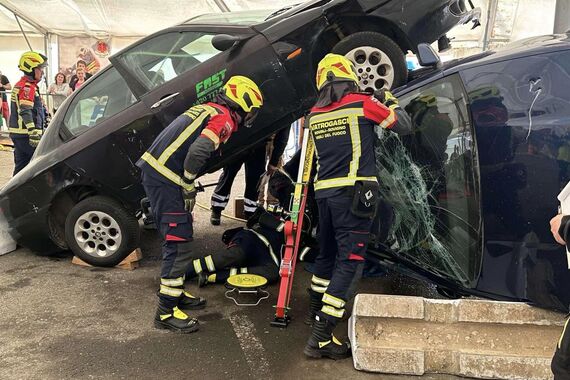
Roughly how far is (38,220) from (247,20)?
2.48 m

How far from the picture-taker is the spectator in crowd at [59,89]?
1402 centimetres

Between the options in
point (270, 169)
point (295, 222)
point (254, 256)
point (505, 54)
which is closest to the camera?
point (505, 54)

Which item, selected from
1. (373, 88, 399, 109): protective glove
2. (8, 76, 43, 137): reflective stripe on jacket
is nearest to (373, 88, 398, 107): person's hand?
(373, 88, 399, 109): protective glove

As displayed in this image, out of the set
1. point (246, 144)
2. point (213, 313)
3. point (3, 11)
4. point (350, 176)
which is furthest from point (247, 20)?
point (3, 11)

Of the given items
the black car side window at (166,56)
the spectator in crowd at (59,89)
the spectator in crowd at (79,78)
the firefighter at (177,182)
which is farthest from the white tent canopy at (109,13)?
the firefighter at (177,182)

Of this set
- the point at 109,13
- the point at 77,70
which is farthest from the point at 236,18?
the point at 77,70

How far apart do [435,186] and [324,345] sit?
116 centimetres

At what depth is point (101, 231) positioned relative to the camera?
4.43 m

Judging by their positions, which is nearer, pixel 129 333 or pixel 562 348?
pixel 562 348

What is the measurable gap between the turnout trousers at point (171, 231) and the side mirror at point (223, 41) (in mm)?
1140

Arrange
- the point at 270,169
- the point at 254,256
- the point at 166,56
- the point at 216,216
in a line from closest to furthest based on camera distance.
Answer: the point at 254,256 < the point at 166,56 < the point at 270,169 < the point at 216,216

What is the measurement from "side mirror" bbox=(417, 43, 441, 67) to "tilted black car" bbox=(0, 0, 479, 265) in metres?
0.46

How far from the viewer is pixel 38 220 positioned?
4590 mm

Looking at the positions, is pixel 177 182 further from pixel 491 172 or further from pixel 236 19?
pixel 491 172
